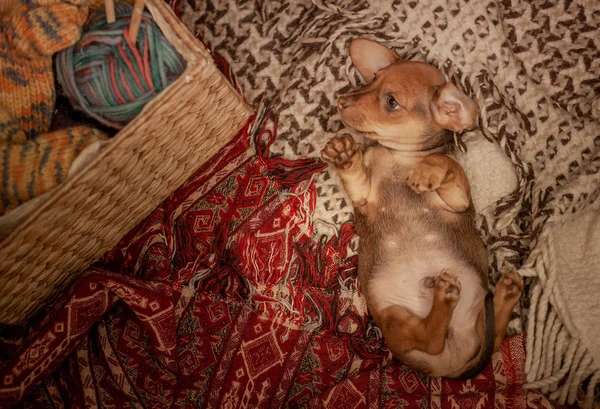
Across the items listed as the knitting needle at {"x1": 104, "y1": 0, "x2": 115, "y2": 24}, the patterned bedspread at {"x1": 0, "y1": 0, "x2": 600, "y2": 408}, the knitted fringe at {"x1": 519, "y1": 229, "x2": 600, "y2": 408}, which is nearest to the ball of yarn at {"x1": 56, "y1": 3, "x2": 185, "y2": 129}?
the knitting needle at {"x1": 104, "y1": 0, "x2": 115, "y2": 24}

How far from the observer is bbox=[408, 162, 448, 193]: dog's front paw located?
2064mm

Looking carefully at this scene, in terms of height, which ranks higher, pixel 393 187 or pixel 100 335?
pixel 393 187

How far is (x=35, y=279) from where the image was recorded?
2.00m

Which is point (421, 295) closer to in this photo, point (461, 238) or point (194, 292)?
point (461, 238)

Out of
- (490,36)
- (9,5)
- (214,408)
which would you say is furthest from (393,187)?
(9,5)

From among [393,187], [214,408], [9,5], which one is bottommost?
[214,408]

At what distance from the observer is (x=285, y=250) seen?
252 cm

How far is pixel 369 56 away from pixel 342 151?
565 millimetres

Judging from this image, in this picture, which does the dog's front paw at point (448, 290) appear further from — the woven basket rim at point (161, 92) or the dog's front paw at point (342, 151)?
the woven basket rim at point (161, 92)

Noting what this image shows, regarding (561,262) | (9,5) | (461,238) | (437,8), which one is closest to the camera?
(9,5)

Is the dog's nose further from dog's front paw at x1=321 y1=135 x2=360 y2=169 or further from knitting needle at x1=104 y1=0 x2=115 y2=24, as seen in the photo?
knitting needle at x1=104 y1=0 x2=115 y2=24

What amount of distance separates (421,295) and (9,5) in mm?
2003

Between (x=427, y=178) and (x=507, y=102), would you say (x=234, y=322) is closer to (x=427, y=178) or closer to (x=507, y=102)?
(x=427, y=178)

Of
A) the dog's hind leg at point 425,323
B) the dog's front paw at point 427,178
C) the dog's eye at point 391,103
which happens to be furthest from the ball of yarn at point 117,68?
the dog's hind leg at point 425,323
